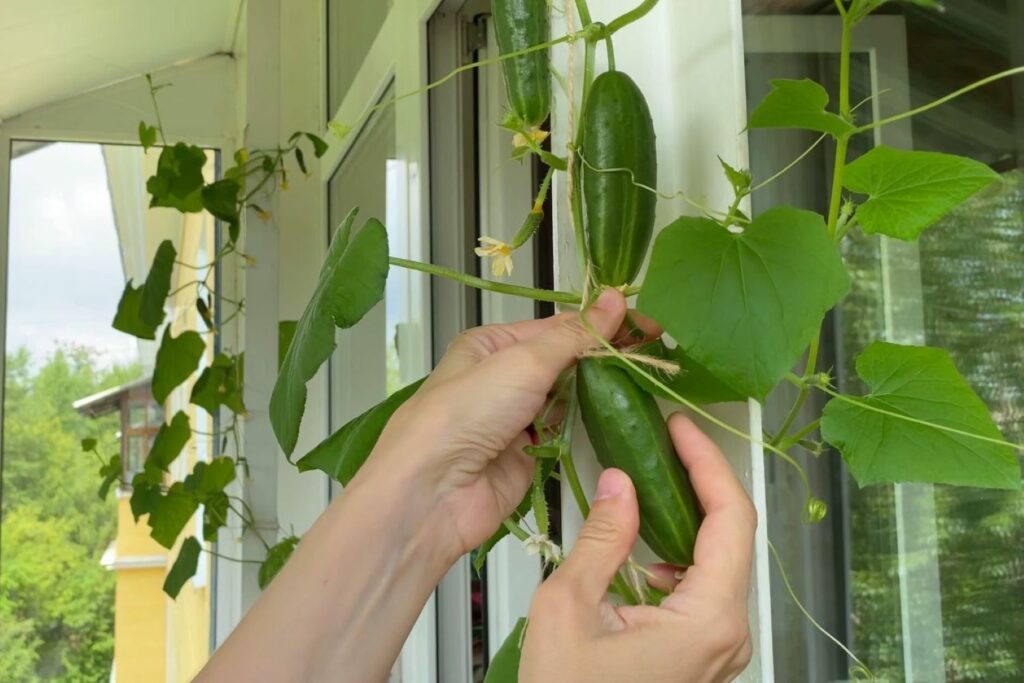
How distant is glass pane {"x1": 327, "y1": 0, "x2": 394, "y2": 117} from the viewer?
4.49 feet

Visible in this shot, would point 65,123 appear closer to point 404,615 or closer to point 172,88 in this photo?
point 172,88

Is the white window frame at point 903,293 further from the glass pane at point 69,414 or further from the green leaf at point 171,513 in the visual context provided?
the glass pane at point 69,414

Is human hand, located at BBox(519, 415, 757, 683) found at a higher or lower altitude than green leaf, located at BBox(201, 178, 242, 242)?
lower

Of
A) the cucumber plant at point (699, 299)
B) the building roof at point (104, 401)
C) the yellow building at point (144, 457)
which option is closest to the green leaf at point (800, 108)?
the cucumber plant at point (699, 299)

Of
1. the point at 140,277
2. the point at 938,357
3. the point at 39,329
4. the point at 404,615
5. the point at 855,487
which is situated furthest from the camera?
the point at 140,277

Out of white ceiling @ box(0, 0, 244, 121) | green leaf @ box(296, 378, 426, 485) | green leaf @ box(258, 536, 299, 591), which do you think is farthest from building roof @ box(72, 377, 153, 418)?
green leaf @ box(296, 378, 426, 485)

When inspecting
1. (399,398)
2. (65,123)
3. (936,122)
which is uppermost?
(65,123)

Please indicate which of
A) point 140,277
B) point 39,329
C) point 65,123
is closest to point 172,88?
point 65,123

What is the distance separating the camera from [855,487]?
601 millimetres

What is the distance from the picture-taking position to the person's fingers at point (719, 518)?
321mm

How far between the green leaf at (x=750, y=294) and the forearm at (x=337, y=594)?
188 mm

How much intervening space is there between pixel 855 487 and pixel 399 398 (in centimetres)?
34

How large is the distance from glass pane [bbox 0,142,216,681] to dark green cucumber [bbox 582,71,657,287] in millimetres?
2408

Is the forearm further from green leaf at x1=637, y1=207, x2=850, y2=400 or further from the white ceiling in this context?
the white ceiling
